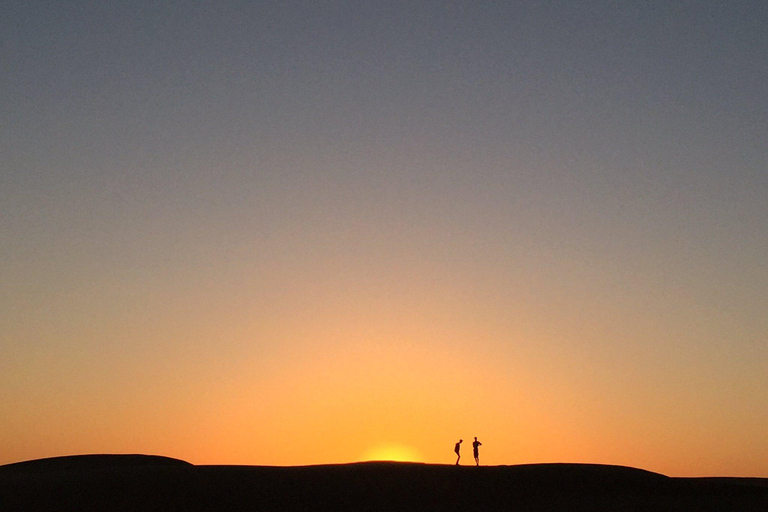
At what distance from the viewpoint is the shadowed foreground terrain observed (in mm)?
22062

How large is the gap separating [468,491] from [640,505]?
540 cm

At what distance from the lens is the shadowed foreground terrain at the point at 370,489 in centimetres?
2206

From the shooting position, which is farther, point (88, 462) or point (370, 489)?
point (88, 462)

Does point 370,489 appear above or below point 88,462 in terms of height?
below

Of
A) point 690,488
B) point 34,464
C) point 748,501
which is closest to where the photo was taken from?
point 748,501

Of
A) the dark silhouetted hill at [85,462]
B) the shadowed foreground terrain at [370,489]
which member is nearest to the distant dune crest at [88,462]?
the dark silhouetted hill at [85,462]

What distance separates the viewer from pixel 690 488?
2514cm

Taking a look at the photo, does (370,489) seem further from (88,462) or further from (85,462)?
(85,462)

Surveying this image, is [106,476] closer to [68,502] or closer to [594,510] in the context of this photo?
[68,502]

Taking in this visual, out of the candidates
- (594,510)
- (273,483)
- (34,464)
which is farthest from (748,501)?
(34,464)

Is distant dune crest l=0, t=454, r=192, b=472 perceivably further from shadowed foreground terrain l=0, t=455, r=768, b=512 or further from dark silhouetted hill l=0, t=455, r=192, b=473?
shadowed foreground terrain l=0, t=455, r=768, b=512

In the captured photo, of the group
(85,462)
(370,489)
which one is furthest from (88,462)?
(370,489)

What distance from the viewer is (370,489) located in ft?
79.3

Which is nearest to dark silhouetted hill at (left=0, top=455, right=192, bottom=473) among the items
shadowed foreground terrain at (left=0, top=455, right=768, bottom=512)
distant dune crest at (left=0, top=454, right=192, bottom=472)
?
distant dune crest at (left=0, top=454, right=192, bottom=472)
